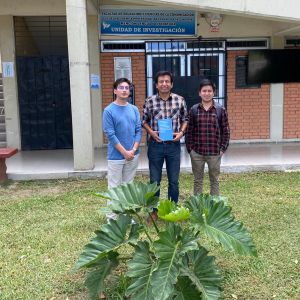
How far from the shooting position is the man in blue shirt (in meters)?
4.70

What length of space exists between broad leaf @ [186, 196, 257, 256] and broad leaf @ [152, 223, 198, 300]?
132 millimetres

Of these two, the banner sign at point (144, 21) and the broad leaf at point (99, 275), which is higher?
the banner sign at point (144, 21)

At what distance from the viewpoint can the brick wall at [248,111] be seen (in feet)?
33.3

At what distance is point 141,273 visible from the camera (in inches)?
121

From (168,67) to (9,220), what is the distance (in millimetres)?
5548

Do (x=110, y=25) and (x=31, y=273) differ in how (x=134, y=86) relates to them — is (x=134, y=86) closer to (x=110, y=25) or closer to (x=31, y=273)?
(x=110, y=25)

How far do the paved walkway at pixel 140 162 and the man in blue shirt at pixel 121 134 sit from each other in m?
2.69

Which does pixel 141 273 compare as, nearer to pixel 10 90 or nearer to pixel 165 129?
pixel 165 129

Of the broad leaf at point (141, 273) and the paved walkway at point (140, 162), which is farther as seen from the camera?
the paved walkway at point (140, 162)

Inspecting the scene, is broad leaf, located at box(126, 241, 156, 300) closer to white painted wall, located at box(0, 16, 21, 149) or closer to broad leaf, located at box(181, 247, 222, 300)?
broad leaf, located at box(181, 247, 222, 300)

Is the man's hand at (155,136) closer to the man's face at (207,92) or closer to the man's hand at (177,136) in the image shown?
the man's hand at (177,136)

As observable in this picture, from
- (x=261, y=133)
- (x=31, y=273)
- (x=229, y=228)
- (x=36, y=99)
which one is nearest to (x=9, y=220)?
(x=31, y=273)

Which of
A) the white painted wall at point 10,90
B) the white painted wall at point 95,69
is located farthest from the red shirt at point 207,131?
the white painted wall at point 10,90

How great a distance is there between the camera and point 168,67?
9875mm
